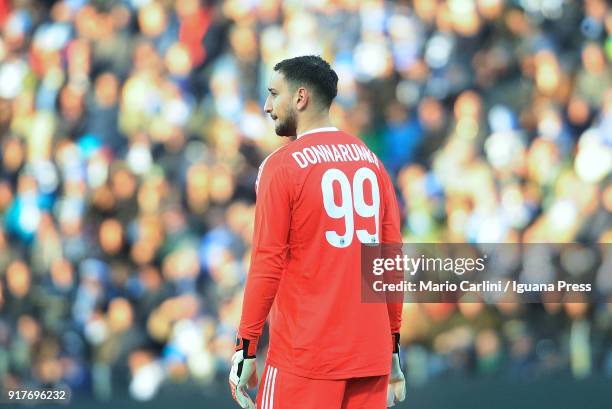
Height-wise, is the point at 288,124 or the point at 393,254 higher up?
the point at 288,124

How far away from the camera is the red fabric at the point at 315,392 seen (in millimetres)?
2369

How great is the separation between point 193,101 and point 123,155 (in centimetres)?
42

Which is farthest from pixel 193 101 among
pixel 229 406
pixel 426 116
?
pixel 229 406

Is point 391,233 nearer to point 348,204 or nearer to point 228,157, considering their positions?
point 348,204

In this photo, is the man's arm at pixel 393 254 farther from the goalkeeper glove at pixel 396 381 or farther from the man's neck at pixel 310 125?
the man's neck at pixel 310 125

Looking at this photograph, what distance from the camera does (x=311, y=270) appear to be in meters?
2.39

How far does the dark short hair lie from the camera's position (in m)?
2.48

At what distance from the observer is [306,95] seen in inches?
97.5

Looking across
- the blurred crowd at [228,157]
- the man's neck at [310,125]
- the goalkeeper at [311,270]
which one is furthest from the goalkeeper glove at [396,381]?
the blurred crowd at [228,157]

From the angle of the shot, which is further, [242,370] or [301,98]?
[301,98]

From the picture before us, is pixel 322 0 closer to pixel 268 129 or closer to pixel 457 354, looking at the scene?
pixel 268 129

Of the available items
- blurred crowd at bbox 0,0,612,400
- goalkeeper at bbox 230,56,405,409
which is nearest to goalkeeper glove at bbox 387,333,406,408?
goalkeeper at bbox 230,56,405,409

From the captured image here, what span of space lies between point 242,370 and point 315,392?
19 centimetres

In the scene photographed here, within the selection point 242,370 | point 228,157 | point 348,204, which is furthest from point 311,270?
point 228,157
